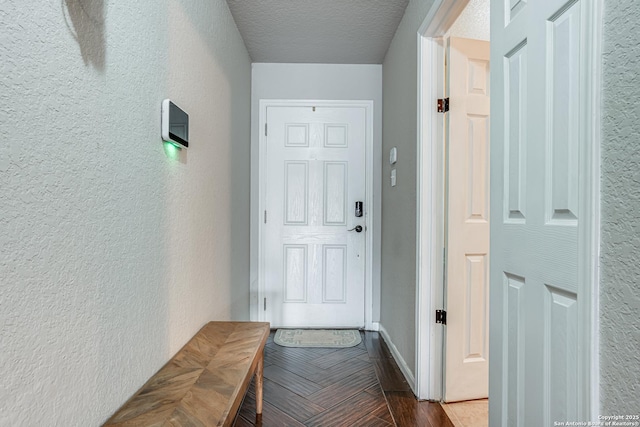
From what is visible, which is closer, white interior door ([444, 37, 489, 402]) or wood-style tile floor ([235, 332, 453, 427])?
wood-style tile floor ([235, 332, 453, 427])

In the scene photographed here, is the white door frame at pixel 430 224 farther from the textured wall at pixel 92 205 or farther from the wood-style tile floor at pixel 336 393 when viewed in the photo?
the textured wall at pixel 92 205

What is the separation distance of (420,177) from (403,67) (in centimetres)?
91

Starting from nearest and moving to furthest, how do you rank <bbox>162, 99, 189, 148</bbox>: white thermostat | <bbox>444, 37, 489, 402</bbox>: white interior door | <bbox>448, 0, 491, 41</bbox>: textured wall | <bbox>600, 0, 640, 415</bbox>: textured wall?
<bbox>600, 0, 640, 415</bbox>: textured wall < <bbox>162, 99, 189, 148</bbox>: white thermostat < <bbox>444, 37, 489, 402</bbox>: white interior door < <bbox>448, 0, 491, 41</bbox>: textured wall

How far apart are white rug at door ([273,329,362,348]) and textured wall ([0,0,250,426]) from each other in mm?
1281

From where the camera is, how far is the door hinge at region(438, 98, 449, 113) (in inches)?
76.7

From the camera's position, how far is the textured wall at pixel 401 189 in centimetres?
215

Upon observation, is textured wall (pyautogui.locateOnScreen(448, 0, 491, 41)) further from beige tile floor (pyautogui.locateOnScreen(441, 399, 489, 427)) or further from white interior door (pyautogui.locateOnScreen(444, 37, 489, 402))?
beige tile floor (pyautogui.locateOnScreen(441, 399, 489, 427))

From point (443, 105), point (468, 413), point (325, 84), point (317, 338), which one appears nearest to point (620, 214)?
point (443, 105)

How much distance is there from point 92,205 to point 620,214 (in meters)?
1.26

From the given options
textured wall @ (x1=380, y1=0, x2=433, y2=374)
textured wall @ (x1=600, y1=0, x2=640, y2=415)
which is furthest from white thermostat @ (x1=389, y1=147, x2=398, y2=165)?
textured wall @ (x1=600, y1=0, x2=640, y2=415)

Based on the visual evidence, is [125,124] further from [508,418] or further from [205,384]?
[508,418]

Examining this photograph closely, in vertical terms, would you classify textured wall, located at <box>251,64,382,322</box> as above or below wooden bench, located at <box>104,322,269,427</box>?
above

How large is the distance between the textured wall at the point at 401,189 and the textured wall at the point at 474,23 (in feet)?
0.75

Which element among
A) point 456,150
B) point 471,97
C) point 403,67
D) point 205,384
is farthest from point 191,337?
point 403,67
